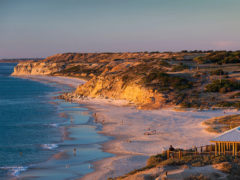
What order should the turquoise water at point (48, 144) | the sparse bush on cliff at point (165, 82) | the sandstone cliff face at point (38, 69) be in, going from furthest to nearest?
the sandstone cliff face at point (38, 69)
the sparse bush on cliff at point (165, 82)
the turquoise water at point (48, 144)

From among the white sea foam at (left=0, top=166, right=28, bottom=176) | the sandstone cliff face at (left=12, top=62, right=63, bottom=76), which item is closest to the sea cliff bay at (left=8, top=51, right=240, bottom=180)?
the white sea foam at (left=0, top=166, right=28, bottom=176)

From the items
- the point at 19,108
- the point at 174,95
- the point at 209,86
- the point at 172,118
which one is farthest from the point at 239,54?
the point at 19,108

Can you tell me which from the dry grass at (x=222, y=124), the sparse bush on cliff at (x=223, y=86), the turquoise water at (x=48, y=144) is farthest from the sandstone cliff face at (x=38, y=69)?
the dry grass at (x=222, y=124)

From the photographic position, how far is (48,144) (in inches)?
1224

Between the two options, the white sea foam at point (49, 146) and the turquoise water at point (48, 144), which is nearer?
the turquoise water at point (48, 144)

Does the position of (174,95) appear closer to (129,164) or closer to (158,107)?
(158,107)

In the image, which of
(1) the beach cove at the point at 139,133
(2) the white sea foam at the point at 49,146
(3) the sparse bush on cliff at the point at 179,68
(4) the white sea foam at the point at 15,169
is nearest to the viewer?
(4) the white sea foam at the point at 15,169

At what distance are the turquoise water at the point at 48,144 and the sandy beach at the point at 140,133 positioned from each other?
4.22 ft

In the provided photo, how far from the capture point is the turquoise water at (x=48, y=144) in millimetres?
23578

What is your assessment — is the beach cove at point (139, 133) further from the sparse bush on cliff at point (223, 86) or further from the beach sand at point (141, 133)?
the sparse bush on cliff at point (223, 86)

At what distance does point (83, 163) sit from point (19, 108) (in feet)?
116

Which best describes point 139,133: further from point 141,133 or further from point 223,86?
point 223,86

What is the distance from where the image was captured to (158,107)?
48.6 m

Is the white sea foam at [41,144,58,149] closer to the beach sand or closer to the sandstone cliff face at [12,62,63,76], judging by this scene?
the beach sand
